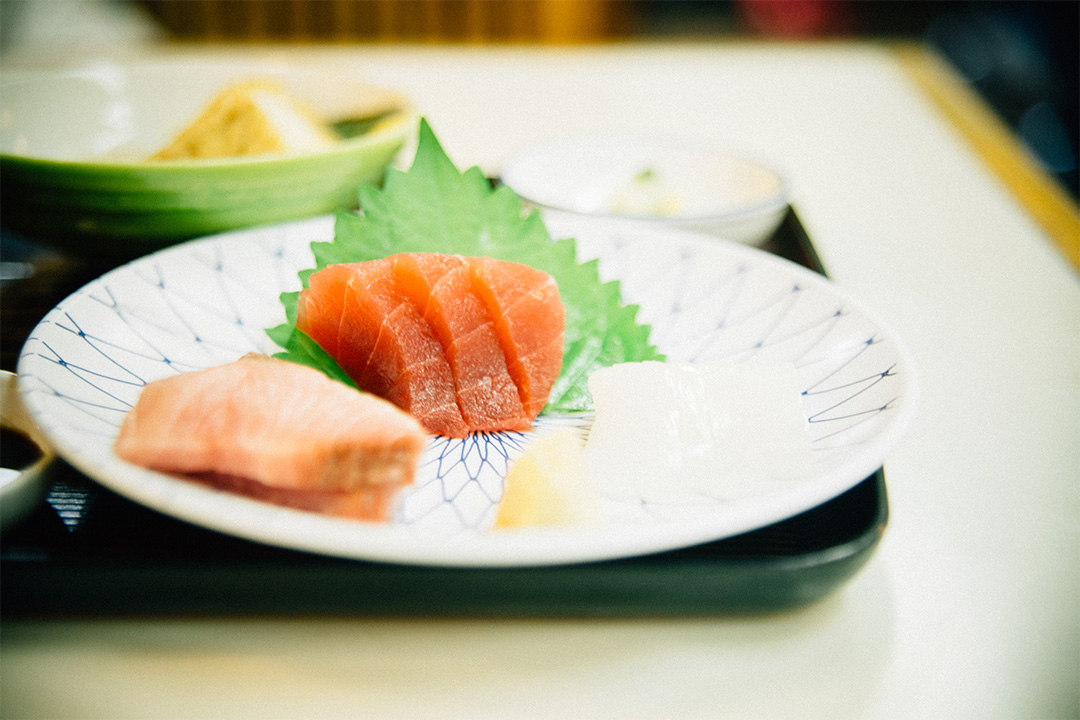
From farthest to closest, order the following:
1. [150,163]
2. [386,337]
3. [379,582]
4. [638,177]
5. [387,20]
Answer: [387,20]
[638,177]
[150,163]
[386,337]
[379,582]

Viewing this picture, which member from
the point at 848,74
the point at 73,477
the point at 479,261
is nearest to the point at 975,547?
the point at 479,261

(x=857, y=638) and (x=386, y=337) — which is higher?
(x=386, y=337)

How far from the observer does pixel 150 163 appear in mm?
1174

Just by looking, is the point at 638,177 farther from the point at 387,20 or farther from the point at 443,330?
the point at 387,20

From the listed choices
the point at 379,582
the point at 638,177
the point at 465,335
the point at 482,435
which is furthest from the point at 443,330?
the point at 638,177

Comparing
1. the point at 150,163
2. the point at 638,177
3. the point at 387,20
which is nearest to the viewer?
the point at 150,163

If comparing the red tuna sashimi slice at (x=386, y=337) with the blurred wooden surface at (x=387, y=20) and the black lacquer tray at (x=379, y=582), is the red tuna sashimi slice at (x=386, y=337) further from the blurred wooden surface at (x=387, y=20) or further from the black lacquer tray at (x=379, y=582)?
the blurred wooden surface at (x=387, y=20)

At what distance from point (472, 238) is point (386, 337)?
0.29m

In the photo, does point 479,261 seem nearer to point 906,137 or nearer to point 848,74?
point 906,137

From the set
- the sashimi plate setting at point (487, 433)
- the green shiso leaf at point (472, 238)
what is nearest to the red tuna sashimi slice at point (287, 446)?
the sashimi plate setting at point (487, 433)

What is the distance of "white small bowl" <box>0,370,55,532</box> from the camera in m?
0.72

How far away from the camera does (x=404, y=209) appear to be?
1180 mm

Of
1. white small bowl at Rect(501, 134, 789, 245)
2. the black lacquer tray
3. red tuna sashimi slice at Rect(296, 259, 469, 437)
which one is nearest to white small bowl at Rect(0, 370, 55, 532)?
the black lacquer tray

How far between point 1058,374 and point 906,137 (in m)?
1.45
